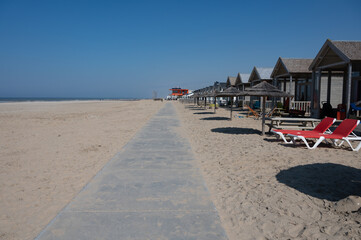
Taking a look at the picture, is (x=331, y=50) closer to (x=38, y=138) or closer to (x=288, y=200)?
(x=288, y=200)

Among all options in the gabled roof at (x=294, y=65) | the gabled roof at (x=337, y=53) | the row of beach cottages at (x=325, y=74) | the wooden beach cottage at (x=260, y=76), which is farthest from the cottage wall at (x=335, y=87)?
the gabled roof at (x=337, y=53)

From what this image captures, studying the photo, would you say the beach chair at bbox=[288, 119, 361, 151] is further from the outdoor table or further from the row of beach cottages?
the row of beach cottages

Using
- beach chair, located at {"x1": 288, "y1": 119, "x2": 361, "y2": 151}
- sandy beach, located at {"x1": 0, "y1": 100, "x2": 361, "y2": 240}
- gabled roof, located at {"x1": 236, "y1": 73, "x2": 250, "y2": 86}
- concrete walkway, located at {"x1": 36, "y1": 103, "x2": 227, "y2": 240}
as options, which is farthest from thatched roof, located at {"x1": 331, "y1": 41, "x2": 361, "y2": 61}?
gabled roof, located at {"x1": 236, "y1": 73, "x2": 250, "y2": 86}

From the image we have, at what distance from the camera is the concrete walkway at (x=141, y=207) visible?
8.76 ft

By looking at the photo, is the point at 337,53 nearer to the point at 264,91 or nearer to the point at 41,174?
the point at 264,91

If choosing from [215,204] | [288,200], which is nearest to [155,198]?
[215,204]

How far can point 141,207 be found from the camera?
3.25 metres

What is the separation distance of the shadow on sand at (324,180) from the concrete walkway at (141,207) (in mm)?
1614

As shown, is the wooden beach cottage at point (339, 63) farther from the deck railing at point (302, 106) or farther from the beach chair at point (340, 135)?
the beach chair at point (340, 135)

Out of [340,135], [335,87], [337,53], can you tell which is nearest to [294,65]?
[335,87]

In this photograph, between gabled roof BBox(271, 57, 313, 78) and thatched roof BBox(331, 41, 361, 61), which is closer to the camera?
thatched roof BBox(331, 41, 361, 61)

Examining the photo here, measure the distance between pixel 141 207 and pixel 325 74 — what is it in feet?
65.9

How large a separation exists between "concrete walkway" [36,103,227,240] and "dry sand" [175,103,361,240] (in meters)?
0.29

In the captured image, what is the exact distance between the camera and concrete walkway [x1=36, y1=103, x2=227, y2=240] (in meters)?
2.67
